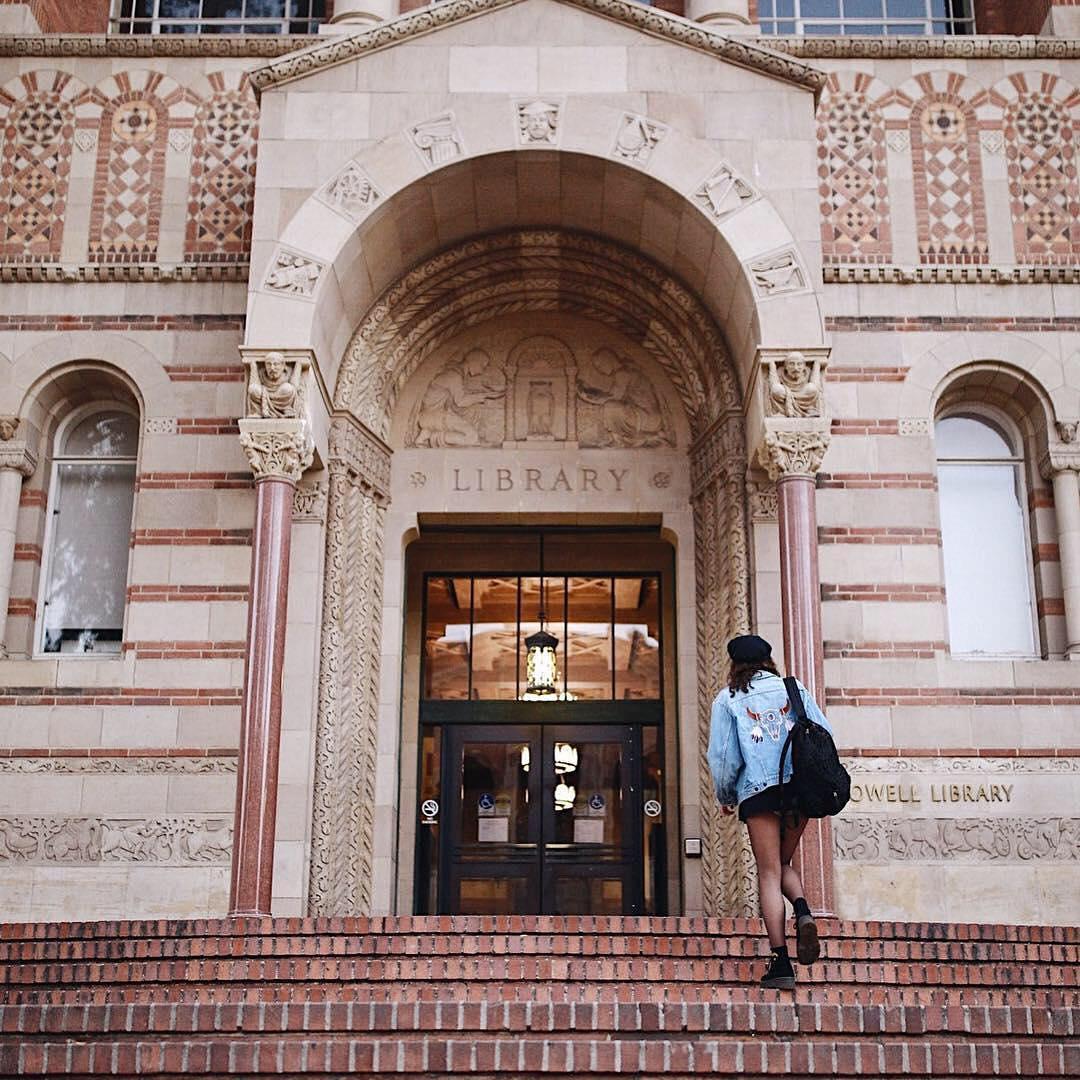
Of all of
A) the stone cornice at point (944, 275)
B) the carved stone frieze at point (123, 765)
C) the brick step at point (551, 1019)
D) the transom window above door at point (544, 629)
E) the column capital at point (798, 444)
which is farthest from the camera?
the transom window above door at point (544, 629)

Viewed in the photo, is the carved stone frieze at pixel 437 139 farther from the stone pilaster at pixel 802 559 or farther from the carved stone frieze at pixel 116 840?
the carved stone frieze at pixel 116 840

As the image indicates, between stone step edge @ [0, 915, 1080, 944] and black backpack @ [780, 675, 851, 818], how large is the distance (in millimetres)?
2015

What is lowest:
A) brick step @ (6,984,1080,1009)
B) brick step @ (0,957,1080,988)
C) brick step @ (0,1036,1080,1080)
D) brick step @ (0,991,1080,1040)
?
brick step @ (0,1036,1080,1080)

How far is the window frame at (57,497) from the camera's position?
46.9 ft

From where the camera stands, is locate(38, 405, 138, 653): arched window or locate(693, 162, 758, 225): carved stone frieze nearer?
locate(693, 162, 758, 225): carved stone frieze

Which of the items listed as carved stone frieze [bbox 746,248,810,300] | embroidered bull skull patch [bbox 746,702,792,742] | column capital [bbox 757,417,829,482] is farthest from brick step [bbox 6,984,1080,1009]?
carved stone frieze [bbox 746,248,810,300]

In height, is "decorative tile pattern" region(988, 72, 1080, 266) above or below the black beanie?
above

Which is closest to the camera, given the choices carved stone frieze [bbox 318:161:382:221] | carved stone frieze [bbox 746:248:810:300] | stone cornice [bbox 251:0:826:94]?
carved stone frieze [bbox 746:248:810:300]

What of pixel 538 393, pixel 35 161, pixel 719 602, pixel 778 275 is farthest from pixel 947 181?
pixel 35 161

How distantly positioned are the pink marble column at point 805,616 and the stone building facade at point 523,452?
4 centimetres

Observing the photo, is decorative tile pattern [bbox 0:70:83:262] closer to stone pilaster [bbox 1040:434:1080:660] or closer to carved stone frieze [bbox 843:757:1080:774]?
carved stone frieze [bbox 843:757:1080:774]

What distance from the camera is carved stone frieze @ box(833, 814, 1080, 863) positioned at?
43.2 ft

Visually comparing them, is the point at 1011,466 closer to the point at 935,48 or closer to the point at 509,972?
the point at 935,48

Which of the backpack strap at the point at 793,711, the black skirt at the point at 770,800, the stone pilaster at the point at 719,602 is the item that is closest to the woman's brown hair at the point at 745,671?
the backpack strap at the point at 793,711
